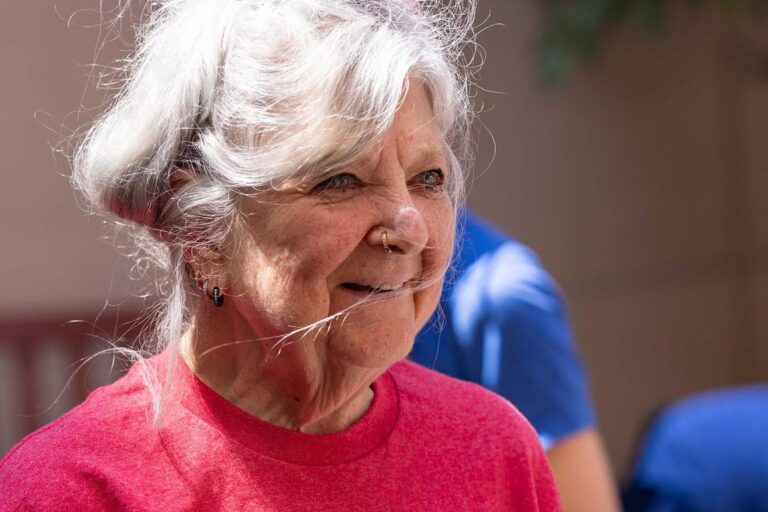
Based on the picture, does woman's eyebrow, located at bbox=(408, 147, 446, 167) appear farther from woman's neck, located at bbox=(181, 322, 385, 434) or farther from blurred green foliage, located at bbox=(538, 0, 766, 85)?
blurred green foliage, located at bbox=(538, 0, 766, 85)

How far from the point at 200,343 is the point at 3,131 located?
226 cm

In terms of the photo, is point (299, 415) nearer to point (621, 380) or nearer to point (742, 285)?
point (621, 380)

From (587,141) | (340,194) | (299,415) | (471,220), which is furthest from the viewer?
(587,141)

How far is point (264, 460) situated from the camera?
154cm

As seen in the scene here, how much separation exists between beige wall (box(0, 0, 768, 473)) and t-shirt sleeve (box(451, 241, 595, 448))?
280 centimetres

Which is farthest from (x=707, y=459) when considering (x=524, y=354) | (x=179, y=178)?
(x=179, y=178)

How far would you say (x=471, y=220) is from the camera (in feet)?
8.52

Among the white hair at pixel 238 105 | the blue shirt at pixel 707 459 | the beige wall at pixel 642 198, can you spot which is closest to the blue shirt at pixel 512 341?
the white hair at pixel 238 105

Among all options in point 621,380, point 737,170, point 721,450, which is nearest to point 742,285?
point 737,170

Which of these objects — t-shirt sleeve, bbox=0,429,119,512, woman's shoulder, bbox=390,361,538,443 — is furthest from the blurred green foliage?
t-shirt sleeve, bbox=0,429,119,512

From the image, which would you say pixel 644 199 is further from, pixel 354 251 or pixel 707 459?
pixel 354 251

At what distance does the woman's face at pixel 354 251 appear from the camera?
4.78 feet

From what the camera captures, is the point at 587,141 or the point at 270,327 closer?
the point at 270,327

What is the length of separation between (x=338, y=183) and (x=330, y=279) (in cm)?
13
